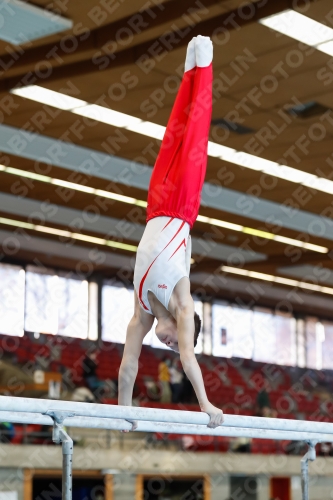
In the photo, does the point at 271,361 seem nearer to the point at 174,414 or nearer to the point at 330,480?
the point at 330,480

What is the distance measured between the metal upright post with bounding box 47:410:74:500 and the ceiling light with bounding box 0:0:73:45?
5086 millimetres

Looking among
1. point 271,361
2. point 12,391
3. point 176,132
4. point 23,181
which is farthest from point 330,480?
point 176,132

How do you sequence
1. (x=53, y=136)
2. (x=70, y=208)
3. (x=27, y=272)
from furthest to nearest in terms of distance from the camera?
(x=27, y=272) < (x=70, y=208) < (x=53, y=136)

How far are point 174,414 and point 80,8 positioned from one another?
525cm

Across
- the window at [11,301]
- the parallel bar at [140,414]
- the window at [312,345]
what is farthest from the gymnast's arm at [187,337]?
the window at [312,345]

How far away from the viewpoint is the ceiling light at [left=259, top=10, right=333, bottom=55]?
7672 mm

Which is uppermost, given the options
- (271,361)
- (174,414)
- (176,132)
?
(271,361)

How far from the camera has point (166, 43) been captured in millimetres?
8266

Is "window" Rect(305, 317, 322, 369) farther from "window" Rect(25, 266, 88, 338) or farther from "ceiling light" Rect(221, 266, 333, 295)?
"window" Rect(25, 266, 88, 338)

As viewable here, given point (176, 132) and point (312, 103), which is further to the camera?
point (312, 103)

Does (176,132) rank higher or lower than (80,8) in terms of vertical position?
lower

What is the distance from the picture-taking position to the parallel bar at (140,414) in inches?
114

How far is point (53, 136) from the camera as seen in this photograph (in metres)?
10.8

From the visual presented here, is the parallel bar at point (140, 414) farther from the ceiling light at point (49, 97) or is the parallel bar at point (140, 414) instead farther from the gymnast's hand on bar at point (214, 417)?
the ceiling light at point (49, 97)
